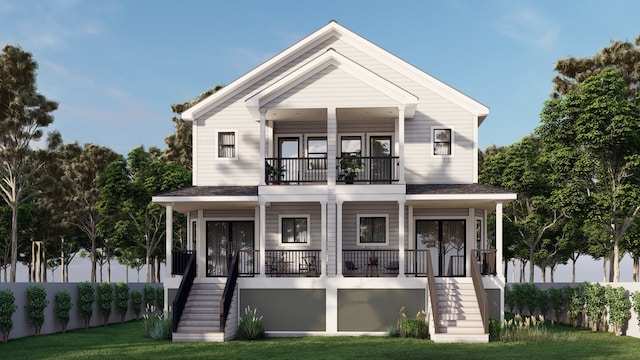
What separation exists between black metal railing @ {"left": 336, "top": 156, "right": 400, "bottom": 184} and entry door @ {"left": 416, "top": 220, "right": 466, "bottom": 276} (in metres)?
2.39

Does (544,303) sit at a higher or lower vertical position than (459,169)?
lower

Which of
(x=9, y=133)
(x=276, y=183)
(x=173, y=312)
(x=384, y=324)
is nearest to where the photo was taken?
(x=173, y=312)

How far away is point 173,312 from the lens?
2164 centimetres

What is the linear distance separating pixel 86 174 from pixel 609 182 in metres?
39.1

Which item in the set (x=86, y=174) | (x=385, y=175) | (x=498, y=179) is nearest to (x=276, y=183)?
(x=385, y=175)

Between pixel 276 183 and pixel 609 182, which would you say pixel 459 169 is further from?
pixel 609 182

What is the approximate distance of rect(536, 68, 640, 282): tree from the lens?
1232 inches

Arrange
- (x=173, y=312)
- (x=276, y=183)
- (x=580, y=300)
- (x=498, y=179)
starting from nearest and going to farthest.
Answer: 1. (x=173, y=312)
2. (x=276, y=183)
3. (x=580, y=300)
4. (x=498, y=179)

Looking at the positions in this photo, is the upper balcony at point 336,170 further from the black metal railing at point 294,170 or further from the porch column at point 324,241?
the porch column at point 324,241

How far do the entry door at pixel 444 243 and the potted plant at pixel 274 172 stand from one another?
5.62m

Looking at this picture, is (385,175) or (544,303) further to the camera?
(544,303)

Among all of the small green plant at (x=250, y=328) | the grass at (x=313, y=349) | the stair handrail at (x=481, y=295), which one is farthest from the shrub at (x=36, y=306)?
the stair handrail at (x=481, y=295)

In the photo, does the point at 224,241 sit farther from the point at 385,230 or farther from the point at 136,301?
the point at 136,301

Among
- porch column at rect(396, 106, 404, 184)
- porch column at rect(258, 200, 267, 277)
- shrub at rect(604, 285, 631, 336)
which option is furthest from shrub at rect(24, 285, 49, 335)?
shrub at rect(604, 285, 631, 336)
